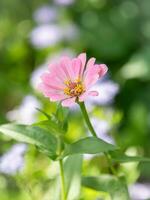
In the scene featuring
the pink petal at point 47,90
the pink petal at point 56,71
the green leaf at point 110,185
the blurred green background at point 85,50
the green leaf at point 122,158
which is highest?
the blurred green background at point 85,50

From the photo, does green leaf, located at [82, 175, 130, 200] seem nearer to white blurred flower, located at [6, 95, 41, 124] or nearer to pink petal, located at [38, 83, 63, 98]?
pink petal, located at [38, 83, 63, 98]

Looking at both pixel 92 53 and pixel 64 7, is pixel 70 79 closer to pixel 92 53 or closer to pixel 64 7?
pixel 92 53

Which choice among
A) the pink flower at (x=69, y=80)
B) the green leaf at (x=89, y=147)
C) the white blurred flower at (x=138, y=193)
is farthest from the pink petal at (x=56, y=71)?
the white blurred flower at (x=138, y=193)

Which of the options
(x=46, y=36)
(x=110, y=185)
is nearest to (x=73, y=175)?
(x=110, y=185)

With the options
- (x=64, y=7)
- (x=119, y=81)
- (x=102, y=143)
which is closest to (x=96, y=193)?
(x=102, y=143)

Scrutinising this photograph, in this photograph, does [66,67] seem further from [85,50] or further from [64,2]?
[64,2]

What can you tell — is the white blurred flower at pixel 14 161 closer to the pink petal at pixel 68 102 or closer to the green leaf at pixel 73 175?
the green leaf at pixel 73 175

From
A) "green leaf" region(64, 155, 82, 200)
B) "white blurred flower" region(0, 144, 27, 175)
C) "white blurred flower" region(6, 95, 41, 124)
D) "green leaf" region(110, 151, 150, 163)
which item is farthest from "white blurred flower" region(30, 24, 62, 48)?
"green leaf" region(110, 151, 150, 163)
